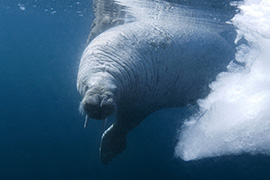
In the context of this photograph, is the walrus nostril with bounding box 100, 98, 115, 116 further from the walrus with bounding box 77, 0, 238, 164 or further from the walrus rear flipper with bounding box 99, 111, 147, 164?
the walrus rear flipper with bounding box 99, 111, 147, 164

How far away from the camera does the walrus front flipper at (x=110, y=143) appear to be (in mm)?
6160

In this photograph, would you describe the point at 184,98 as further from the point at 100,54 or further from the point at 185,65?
the point at 100,54

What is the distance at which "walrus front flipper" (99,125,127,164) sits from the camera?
6.16m

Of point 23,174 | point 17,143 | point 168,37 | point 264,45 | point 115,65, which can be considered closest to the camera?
point 115,65

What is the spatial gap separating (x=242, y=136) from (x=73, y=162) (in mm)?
14129

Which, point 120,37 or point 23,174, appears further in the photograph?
point 23,174

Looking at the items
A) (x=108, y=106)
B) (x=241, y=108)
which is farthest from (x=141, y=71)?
(x=241, y=108)

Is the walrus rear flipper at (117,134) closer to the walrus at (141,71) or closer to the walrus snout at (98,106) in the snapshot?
the walrus at (141,71)

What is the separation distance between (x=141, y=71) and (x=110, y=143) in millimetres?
2955

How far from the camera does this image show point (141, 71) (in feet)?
13.5

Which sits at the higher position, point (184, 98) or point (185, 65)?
point (185, 65)

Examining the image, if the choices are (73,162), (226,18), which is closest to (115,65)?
(226,18)

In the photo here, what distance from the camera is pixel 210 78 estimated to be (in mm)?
5723

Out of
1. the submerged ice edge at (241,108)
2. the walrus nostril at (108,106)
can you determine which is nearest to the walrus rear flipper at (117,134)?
the submerged ice edge at (241,108)
